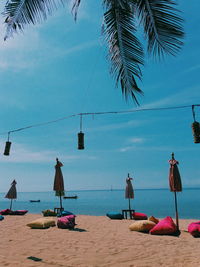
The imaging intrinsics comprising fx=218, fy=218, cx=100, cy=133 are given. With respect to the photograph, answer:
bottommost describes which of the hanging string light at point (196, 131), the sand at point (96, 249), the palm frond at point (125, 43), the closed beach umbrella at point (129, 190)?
the sand at point (96, 249)

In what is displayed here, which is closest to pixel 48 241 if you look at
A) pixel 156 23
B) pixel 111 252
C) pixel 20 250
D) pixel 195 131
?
pixel 20 250

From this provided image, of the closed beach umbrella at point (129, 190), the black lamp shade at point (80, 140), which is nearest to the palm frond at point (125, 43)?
the black lamp shade at point (80, 140)

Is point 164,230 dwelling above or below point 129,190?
below

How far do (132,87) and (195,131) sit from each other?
7.91ft

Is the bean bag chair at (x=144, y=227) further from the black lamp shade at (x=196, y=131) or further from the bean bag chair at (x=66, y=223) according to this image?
the black lamp shade at (x=196, y=131)

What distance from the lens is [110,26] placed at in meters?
4.74

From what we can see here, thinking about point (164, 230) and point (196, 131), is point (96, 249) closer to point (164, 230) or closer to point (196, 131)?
point (164, 230)

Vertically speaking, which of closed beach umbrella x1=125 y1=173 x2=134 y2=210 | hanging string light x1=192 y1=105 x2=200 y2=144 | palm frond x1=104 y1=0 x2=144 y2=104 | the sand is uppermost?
palm frond x1=104 y1=0 x2=144 y2=104

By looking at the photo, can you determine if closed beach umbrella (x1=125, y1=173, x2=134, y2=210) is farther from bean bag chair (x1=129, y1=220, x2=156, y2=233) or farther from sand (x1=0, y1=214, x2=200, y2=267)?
sand (x1=0, y1=214, x2=200, y2=267)

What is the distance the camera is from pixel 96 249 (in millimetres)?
7031

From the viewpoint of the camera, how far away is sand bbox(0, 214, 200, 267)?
5.75 metres

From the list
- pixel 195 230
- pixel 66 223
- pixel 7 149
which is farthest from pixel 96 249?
pixel 7 149

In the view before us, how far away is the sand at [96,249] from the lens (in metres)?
5.75

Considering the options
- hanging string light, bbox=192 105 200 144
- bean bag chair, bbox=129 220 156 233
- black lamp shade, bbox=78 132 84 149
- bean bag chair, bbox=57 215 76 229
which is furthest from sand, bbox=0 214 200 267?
black lamp shade, bbox=78 132 84 149
